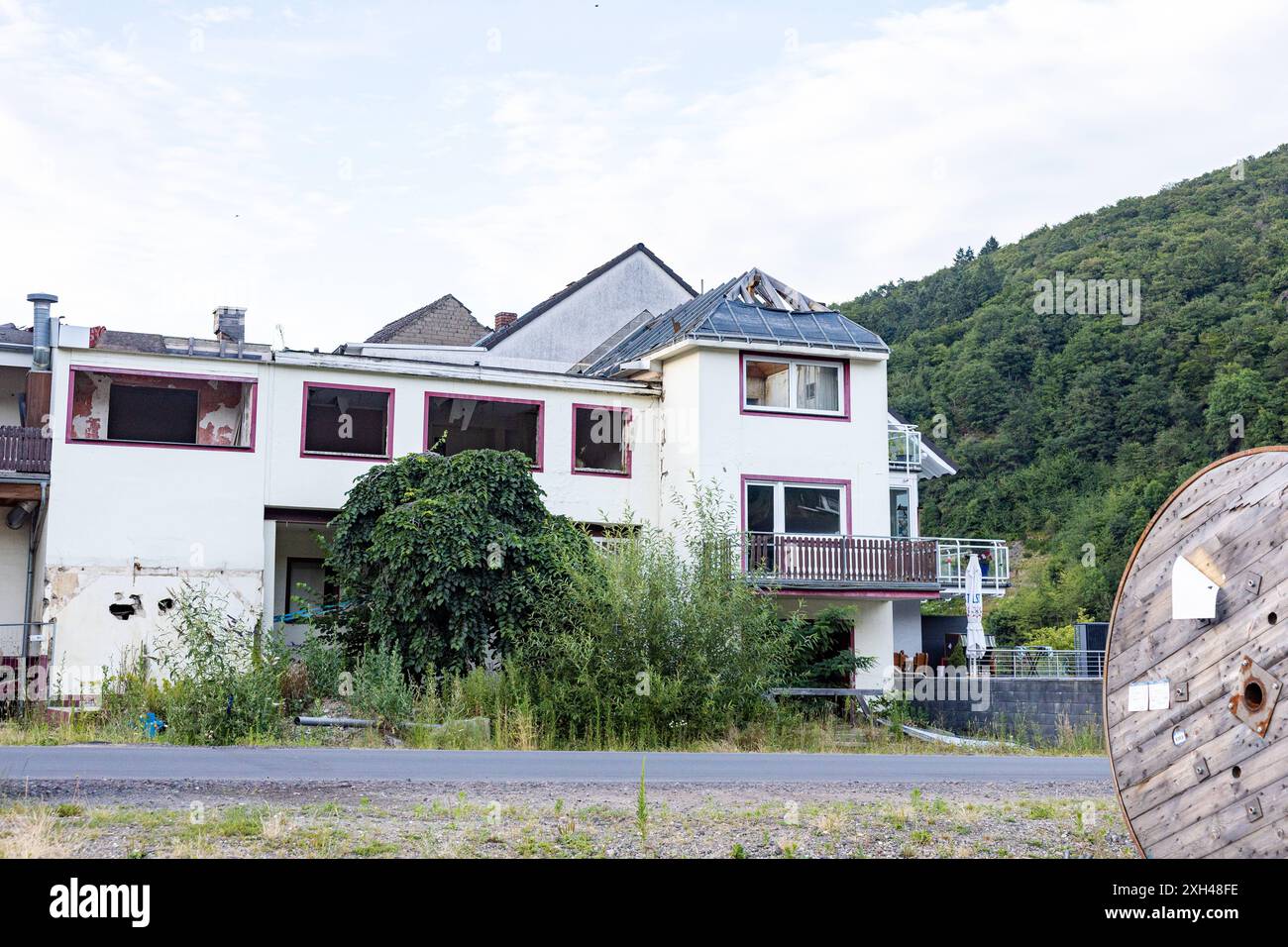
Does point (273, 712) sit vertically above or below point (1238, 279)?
below

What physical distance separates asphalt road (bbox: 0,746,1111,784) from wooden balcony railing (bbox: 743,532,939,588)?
12.2 m

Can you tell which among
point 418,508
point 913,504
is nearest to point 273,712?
point 418,508

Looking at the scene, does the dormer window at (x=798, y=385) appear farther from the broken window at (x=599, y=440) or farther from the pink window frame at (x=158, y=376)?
the pink window frame at (x=158, y=376)

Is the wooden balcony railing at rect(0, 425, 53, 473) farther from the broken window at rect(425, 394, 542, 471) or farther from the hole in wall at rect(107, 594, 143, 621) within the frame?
the broken window at rect(425, 394, 542, 471)

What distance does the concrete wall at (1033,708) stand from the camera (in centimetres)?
2548

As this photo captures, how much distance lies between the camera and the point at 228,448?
1047 inches

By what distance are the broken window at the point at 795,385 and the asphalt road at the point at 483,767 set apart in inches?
571

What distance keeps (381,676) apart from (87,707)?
5.53 metres

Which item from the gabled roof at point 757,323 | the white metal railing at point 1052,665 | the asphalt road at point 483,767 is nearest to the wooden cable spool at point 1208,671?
the asphalt road at point 483,767

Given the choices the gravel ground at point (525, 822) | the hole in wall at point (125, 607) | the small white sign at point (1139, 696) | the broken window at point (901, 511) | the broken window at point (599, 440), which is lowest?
the gravel ground at point (525, 822)

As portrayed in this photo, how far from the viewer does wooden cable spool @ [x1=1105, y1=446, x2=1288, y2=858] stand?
582 centimetres

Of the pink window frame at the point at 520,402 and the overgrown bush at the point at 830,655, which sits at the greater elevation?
the pink window frame at the point at 520,402
